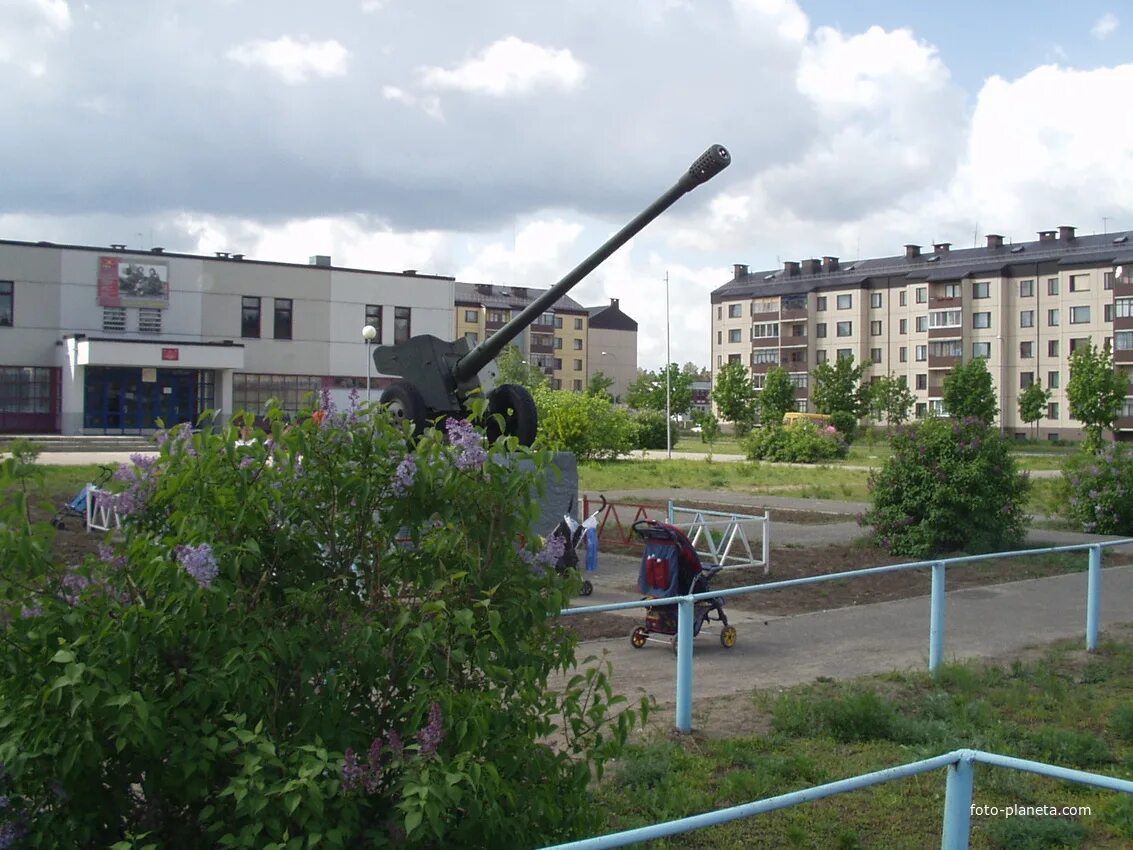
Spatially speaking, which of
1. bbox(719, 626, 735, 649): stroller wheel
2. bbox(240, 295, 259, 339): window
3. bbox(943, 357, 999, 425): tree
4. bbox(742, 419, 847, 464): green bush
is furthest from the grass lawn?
bbox(943, 357, 999, 425): tree

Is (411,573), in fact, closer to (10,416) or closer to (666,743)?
(666,743)

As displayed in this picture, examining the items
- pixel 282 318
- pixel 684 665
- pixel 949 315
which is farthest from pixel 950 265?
pixel 684 665

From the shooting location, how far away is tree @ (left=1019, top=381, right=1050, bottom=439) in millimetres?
80250

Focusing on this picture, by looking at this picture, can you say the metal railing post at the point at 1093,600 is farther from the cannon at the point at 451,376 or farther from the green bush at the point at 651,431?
the green bush at the point at 651,431

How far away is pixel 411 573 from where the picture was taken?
3748mm

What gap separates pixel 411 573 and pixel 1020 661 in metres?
7.45

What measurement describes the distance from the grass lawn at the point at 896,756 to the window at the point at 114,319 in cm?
5323

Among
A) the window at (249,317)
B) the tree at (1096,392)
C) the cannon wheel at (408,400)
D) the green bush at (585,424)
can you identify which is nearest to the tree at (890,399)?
the tree at (1096,392)

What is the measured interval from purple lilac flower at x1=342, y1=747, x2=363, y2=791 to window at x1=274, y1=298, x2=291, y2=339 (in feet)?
195

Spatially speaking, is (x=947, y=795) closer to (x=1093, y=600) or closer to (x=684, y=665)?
(x=684, y=665)

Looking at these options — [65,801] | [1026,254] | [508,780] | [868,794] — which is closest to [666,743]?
[868,794]

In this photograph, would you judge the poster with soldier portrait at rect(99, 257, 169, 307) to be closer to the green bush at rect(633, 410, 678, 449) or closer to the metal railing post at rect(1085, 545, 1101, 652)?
the green bush at rect(633, 410, 678, 449)

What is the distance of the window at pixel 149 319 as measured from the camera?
5722 cm

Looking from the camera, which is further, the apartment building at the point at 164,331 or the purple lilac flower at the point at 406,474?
the apartment building at the point at 164,331
